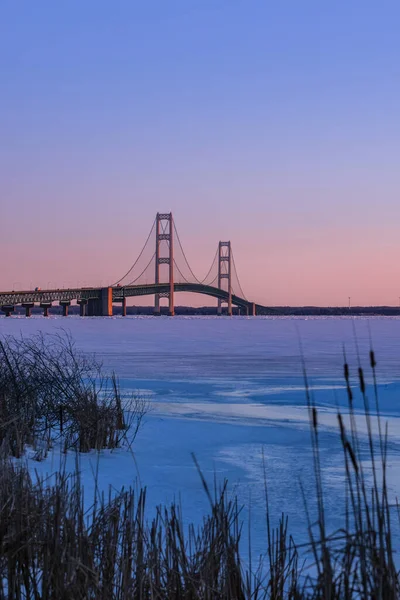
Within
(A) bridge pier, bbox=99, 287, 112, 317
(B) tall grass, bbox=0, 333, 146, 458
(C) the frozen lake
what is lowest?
(C) the frozen lake

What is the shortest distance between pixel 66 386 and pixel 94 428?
865 millimetres

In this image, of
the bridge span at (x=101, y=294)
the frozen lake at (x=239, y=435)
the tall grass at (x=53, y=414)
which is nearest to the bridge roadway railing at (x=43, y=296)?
the bridge span at (x=101, y=294)

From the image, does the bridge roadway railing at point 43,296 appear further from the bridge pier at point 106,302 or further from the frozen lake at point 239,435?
the frozen lake at point 239,435

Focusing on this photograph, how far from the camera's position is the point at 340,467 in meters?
6.04

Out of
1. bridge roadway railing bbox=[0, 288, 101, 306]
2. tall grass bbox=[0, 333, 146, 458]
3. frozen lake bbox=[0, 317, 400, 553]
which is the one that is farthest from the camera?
bridge roadway railing bbox=[0, 288, 101, 306]

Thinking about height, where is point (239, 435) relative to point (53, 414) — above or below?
below

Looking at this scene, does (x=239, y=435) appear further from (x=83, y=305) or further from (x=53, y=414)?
(x=83, y=305)

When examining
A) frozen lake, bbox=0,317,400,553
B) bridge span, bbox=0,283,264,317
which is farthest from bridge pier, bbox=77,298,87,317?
frozen lake, bbox=0,317,400,553

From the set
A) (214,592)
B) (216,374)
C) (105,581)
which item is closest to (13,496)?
(105,581)

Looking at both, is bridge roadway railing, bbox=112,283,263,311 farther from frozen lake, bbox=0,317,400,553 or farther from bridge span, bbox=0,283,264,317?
frozen lake, bbox=0,317,400,553

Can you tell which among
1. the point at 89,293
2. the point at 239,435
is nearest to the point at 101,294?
the point at 89,293

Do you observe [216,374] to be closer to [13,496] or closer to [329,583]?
[13,496]

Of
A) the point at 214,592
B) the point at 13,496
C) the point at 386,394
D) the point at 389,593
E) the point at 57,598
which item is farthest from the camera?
the point at 386,394

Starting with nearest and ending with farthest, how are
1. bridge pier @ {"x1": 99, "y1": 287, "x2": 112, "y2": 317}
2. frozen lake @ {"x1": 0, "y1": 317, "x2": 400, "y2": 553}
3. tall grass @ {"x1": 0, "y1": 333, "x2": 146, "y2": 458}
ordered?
frozen lake @ {"x1": 0, "y1": 317, "x2": 400, "y2": 553} < tall grass @ {"x1": 0, "y1": 333, "x2": 146, "y2": 458} < bridge pier @ {"x1": 99, "y1": 287, "x2": 112, "y2": 317}
